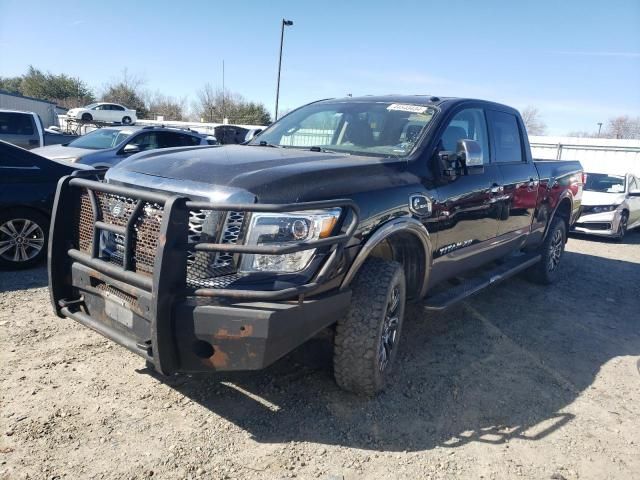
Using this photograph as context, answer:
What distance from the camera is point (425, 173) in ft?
12.0

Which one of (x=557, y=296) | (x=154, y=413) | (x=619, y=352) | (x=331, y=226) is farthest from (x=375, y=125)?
(x=557, y=296)

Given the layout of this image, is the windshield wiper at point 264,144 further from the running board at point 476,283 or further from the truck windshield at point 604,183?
the truck windshield at point 604,183

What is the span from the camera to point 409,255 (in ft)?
12.3

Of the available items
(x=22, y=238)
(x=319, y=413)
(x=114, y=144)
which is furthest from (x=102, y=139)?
(x=319, y=413)

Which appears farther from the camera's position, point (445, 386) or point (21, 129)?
point (21, 129)

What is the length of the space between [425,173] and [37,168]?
14.7ft

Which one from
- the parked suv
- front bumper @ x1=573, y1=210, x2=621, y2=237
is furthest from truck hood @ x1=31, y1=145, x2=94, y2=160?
front bumper @ x1=573, y1=210, x2=621, y2=237

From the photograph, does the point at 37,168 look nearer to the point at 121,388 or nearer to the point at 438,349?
the point at 121,388

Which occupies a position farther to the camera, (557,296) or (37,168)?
(557,296)

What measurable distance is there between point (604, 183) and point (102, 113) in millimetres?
30896

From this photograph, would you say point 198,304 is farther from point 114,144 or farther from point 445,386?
point 114,144

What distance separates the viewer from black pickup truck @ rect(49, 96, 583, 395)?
2469 millimetres

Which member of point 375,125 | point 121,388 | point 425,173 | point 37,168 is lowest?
point 121,388

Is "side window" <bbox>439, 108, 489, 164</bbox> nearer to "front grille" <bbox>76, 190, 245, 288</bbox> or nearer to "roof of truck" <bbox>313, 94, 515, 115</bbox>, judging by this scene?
"roof of truck" <bbox>313, 94, 515, 115</bbox>
